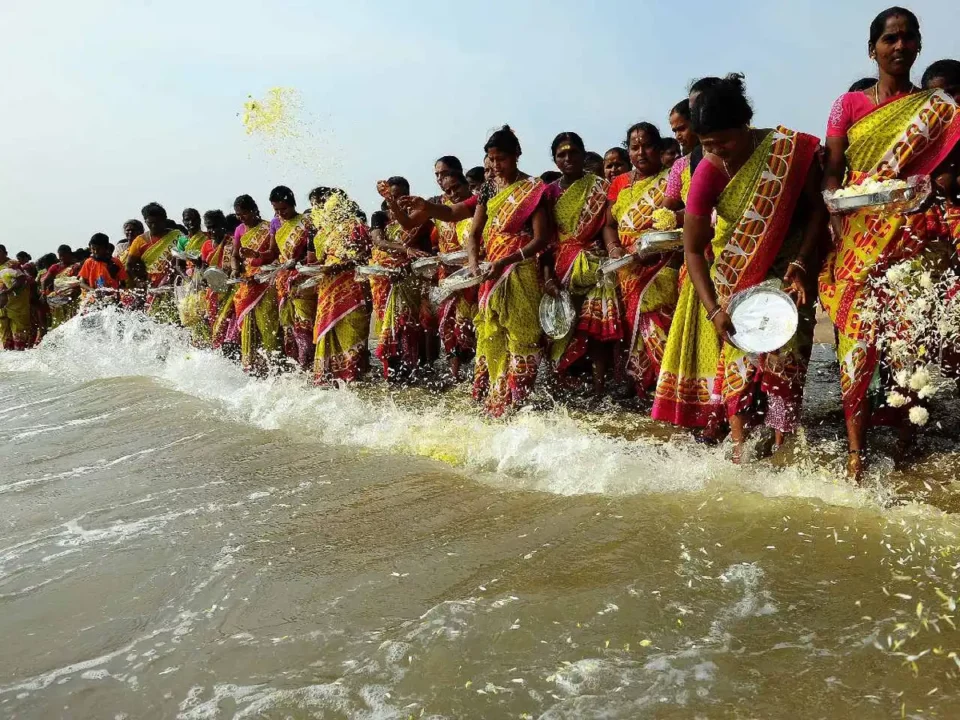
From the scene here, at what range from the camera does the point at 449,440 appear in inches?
187

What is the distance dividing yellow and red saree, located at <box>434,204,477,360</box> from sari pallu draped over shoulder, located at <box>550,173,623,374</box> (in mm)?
1252

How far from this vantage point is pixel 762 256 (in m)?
3.73

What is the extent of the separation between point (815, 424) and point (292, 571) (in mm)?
3208

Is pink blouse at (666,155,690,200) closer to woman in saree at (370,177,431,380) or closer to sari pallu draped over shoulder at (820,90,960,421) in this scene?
sari pallu draped over shoulder at (820,90,960,421)

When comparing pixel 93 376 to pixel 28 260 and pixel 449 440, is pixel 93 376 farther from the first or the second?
pixel 28 260

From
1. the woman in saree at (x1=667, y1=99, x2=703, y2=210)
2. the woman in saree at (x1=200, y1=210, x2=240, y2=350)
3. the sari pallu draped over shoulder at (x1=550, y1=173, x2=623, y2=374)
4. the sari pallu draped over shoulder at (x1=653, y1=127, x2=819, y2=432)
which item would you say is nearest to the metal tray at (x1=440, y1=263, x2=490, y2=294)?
the sari pallu draped over shoulder at (x1=550, y1=173, x2=623, y2=374)

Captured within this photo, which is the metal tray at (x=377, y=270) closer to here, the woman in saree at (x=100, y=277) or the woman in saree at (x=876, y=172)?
the woman in saree at (x=876, y=172)

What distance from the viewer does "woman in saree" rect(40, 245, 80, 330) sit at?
13.1m

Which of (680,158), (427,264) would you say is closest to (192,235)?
(427,264)

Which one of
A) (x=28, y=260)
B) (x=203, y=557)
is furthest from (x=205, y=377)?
(x=28, y=260)

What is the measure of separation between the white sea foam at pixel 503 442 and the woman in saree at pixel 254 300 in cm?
30

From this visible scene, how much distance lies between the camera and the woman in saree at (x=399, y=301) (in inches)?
296

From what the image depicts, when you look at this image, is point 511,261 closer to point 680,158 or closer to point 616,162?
point 680,158

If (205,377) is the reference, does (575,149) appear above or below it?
above
